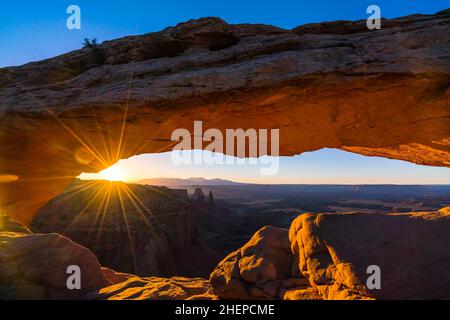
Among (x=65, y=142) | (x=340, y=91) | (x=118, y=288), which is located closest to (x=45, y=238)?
(x=118, y=288)

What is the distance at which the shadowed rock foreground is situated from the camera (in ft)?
14.1

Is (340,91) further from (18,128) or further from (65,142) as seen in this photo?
(18,128)

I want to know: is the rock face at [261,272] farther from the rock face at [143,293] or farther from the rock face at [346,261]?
the rock face at [143,293]

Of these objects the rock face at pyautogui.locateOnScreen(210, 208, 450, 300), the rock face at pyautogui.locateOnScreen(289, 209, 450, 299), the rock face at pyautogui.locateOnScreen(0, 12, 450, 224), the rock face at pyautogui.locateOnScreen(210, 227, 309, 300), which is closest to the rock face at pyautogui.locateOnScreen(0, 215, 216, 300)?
the rock face at pyautogui.locateOnScreen(210, 227, 309, 300)

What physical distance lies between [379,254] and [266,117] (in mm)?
5450

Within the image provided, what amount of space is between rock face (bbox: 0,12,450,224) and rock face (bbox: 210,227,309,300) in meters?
4.31

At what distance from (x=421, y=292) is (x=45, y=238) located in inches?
→ 398

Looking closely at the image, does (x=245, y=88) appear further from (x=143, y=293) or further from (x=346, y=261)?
(x=143, y=293)

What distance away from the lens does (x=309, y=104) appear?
7984 mm

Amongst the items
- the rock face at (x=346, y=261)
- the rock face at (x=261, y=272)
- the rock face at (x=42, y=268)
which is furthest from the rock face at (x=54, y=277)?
the rock face at (x=346, y=261)

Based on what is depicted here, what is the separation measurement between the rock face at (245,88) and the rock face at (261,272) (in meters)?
4.31

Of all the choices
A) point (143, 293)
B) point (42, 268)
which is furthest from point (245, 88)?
point (42, 268)

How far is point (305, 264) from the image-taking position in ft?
19.2

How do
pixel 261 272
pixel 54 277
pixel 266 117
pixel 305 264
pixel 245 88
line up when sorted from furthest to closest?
pixel 266 117, pixel 245 88, pixel 54 277, pixel 261 272, pixel 305 264
